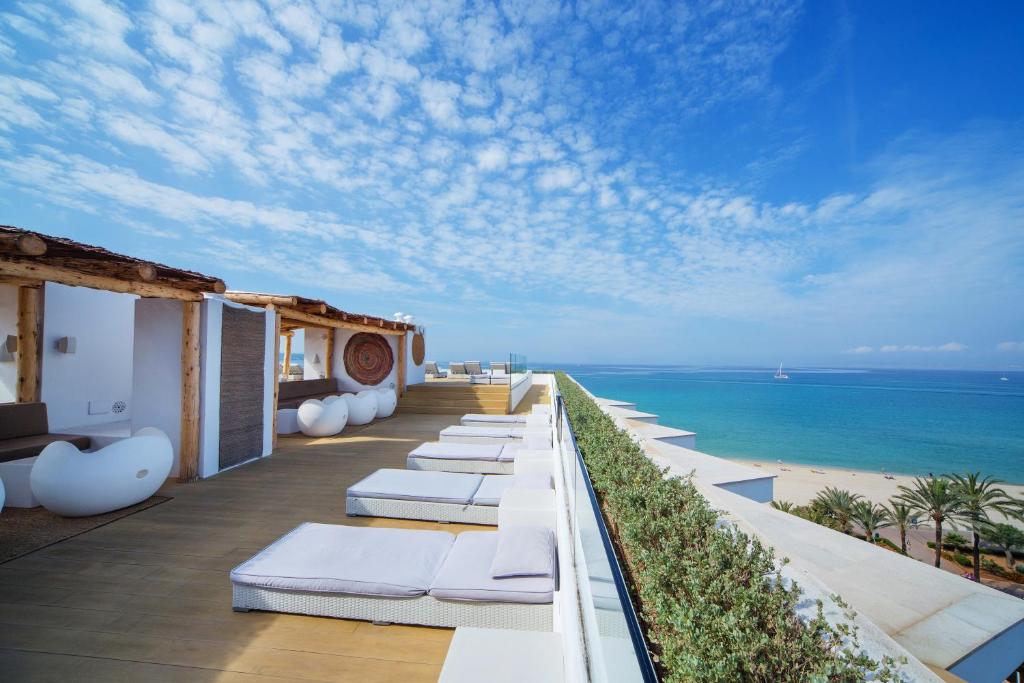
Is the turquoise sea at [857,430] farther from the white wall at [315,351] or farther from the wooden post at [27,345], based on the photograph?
the wooden post at [27,345]

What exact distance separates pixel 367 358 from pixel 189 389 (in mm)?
6286

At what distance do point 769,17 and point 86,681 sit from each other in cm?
1431

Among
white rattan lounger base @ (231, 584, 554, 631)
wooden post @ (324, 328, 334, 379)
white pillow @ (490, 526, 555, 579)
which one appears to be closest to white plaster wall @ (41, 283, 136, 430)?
wooden post @ (324, 328, 334, 379)

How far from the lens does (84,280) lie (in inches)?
163

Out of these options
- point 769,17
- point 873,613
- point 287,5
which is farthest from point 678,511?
point 769,17

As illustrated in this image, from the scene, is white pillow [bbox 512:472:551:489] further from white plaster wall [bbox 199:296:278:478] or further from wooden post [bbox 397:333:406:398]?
wooden post [bbox 397:333:406:398]

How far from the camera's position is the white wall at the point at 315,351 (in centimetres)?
1131

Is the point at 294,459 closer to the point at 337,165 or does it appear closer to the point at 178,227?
the point at 337,165

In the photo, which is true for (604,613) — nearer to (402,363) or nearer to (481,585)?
(481,585)

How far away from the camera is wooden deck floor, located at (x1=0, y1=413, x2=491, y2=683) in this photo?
6.97 feet

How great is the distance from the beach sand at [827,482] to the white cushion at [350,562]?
19.6 metres

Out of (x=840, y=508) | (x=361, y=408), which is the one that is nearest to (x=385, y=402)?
(x=361, y=408)

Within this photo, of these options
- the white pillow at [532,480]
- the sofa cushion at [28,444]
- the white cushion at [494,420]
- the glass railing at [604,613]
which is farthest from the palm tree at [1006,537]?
the sofa cushion at [28,444]

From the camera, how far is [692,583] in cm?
201
